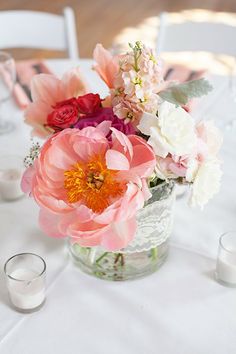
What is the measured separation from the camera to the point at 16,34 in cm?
193

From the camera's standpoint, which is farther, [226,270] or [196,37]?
[196,37]

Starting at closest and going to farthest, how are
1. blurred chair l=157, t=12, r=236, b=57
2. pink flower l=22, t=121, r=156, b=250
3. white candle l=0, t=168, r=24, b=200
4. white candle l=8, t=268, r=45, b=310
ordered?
1. pink flower l=22, t=121, r=156, b=250
2. white candle l=8, t=268, r=45, b=310
3. white candle l=0, t=168, r=24, b=200
4. blurred chair l=157, t=12, r=236, b=57

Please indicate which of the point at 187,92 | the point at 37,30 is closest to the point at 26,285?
the point at 187,92

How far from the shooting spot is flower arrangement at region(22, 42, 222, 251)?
79 cm

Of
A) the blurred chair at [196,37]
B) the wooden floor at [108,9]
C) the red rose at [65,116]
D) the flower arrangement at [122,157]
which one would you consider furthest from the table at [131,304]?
the wooden floor at [108,9]

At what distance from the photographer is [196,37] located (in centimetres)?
189

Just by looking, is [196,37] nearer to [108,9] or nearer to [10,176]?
[10,176]

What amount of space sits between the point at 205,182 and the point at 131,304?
0.25m

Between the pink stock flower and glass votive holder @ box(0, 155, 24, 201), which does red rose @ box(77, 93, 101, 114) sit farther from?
glass votive holder @ box(0, 155, 24, 201)

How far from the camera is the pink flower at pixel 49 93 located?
0.96 meters

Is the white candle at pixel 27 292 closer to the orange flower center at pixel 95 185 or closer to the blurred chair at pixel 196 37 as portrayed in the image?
the orange flower center at pixel 95 185

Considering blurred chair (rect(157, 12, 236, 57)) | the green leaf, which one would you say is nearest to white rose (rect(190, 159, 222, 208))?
the green leaf

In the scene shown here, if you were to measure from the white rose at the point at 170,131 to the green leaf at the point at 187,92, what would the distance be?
0.25 feet

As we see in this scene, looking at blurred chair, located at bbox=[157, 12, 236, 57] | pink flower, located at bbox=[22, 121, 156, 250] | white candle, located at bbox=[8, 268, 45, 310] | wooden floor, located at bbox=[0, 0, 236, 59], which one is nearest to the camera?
pink flower, located at bbox=[22, 121, 156, 250]
